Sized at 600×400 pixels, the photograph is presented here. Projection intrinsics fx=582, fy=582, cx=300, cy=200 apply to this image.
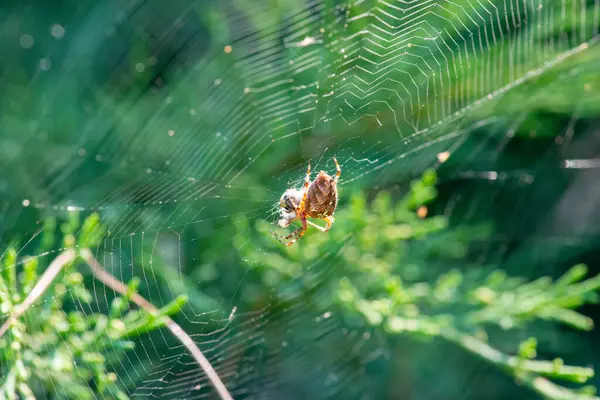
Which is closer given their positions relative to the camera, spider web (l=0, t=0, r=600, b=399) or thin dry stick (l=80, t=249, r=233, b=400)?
thin dry stick (l=80, t=249, r=233, b=400)

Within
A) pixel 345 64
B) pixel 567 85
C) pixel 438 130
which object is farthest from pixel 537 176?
pixel 345 64

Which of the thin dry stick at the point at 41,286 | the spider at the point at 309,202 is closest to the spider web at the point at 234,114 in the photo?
the spider at the point at 309,202

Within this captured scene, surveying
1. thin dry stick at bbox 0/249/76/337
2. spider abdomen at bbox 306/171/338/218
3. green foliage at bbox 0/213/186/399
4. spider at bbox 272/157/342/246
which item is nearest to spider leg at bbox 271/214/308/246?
spider at bbox 272/157/342/246

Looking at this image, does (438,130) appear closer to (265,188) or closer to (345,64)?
(345,64)

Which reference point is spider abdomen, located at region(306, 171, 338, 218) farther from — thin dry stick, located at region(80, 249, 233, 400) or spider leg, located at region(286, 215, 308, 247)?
thin dry stick, located at region(80, 249, 233, 400)

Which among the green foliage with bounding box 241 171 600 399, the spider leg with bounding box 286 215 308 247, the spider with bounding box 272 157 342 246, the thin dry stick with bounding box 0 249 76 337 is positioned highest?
the thin dry stick with bounding box 0 249 76 337

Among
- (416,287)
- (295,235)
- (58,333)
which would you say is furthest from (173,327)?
(416,287)

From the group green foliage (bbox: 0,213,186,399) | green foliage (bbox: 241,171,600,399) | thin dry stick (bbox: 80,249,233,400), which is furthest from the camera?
green foliage (bbox: 241,171,600,399)

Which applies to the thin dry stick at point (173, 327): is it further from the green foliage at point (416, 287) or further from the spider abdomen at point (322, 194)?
the spider abdomen at point (322, 194)
